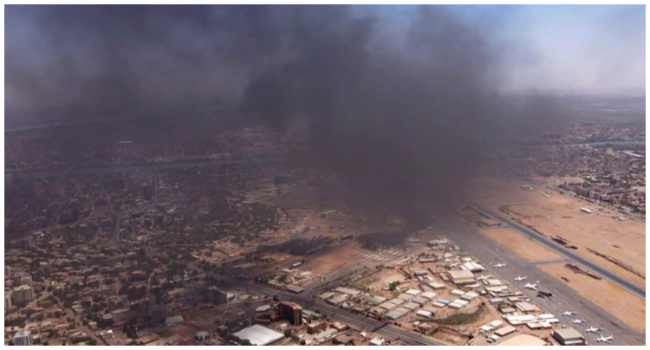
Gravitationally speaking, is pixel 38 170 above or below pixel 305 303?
above

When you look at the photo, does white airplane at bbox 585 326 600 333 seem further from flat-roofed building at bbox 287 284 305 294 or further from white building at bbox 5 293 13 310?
white building at bbox 5 293 13 310

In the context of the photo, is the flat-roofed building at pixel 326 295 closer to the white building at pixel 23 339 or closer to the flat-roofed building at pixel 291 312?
the flat-roofed building at pixel 291 312

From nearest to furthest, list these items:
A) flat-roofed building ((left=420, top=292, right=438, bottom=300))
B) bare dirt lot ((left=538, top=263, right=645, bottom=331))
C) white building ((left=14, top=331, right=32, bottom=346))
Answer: white building ((left=14, top=331, right=32, bottom=346))
bare dirt lot ((left=538, top=263, right=645, bottom=331))
flat-roofed building ((left=420, top=292, right=438, bottom=300))

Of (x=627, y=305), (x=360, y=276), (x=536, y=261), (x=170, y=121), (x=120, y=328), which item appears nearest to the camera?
(x=120, y=328)

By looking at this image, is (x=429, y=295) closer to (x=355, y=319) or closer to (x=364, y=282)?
(x=364, y=282)

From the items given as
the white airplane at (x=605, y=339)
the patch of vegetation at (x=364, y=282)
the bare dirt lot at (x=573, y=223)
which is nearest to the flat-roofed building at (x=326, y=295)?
the patch of vegetation at (x=364, y=282)

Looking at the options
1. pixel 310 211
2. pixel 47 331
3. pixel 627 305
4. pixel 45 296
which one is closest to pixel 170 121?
pixel 310 211

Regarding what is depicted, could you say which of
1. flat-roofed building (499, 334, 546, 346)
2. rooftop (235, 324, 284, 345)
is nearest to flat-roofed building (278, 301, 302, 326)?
rooftop (235, 324, 284, 345)

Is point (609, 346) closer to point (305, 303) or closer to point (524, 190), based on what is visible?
point (305, 303)
